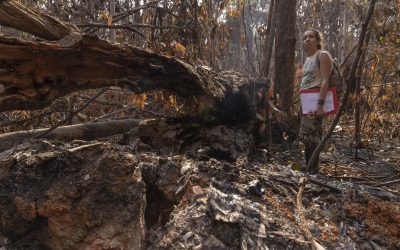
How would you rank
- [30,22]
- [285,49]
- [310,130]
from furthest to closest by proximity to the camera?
[285,49]
[310,130]
[30,22]

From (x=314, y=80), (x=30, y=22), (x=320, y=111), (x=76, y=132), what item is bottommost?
(x=76, y=132)

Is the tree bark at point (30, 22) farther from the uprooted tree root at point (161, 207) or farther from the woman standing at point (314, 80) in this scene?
the woman standing at point (314, 80)

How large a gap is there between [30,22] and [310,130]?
7.84ft

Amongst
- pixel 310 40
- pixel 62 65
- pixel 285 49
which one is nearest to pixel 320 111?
pixel 310 40

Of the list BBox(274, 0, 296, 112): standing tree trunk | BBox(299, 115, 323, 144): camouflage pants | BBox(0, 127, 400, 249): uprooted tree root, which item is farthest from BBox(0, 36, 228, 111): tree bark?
BBox(274, 0, 296, 112): standing tree trunk

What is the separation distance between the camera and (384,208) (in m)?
1.63

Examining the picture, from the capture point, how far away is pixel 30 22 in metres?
1.76

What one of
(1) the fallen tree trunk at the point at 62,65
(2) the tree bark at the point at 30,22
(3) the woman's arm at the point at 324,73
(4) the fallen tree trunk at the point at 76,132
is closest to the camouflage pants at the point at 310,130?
(3) the woman's arm at the point at 324,73

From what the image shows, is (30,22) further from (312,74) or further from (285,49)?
(285,49)

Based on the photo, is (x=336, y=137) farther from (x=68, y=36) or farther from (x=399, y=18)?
(x=68, y=36)

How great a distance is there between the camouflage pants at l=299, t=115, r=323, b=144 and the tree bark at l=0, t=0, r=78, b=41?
2128 mm

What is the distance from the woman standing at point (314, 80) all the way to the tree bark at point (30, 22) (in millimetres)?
1975

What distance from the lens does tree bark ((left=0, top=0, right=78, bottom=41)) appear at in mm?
1671

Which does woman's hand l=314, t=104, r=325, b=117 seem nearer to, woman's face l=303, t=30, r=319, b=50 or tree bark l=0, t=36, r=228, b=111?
woman's face l=303, t=30, r=319, b=50
